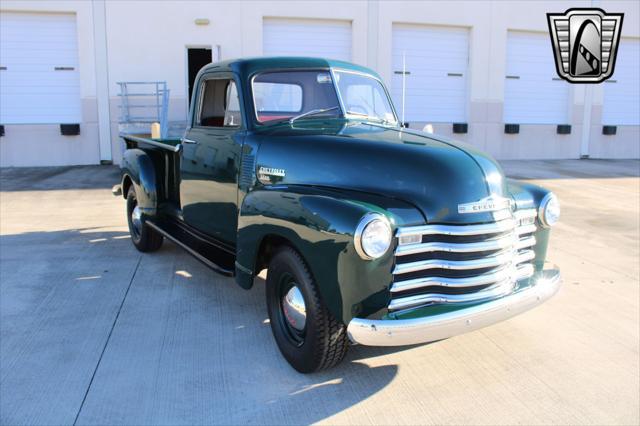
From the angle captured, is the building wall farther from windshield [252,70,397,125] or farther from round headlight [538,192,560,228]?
round headlight [538,192,560,228]

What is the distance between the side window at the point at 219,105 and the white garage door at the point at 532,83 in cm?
1347

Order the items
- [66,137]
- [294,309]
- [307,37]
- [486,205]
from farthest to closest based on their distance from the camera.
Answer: [307,37] → [66,137] → [294,309] → [486,205]

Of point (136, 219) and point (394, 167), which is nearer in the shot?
point (394, 167)

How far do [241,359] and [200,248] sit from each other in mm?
1363

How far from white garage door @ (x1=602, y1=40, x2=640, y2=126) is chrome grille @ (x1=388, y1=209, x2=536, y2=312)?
1653 cm

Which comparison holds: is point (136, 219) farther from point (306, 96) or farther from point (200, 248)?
point (306, 96)

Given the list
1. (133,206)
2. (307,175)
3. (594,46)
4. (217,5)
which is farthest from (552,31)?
(307,175)

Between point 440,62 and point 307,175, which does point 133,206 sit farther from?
point 440,62

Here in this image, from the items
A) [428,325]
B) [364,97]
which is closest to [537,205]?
[428,325]

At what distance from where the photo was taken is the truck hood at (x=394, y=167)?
308 cm

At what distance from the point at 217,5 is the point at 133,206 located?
30.8ft

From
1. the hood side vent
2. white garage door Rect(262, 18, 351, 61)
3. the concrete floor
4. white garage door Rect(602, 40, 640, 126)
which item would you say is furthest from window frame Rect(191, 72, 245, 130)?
white garage door Rect(602, 40, 640, 126)

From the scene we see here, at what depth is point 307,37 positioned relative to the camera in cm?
1479

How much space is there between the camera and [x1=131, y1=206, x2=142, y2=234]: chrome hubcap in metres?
5.95
